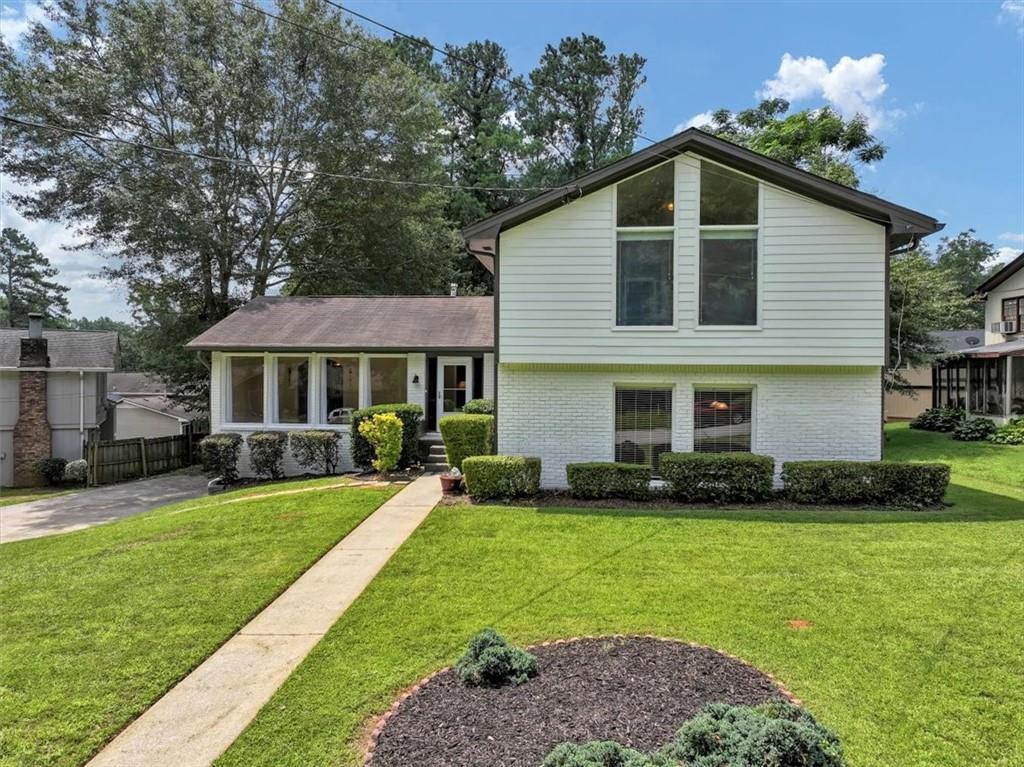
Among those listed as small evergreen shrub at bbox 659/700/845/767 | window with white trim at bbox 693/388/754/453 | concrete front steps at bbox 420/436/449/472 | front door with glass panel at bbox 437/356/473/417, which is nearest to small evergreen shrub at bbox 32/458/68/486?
concrete front steps at bbox 420/436/449/472

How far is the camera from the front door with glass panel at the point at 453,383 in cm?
1413

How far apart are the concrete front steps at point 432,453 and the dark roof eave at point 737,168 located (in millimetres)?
5246

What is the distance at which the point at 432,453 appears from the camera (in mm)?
13125

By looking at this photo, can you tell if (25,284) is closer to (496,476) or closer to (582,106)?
(582,106)

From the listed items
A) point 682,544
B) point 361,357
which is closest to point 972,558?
point 682,544

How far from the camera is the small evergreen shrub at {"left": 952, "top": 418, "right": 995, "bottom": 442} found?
1803cm

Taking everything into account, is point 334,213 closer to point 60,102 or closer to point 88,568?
point 60,102

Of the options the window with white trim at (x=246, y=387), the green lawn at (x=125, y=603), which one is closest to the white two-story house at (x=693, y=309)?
the green lawn at (x=125, y=603)

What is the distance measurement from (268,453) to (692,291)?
10232mm

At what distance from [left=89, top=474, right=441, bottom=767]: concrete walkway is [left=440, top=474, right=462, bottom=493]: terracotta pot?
2809 mm

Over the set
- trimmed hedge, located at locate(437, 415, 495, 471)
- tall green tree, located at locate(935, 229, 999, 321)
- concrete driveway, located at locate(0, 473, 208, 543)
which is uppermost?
tall green tree, located at locate(935, 229, 999, 321)

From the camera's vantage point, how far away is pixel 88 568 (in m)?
6.60

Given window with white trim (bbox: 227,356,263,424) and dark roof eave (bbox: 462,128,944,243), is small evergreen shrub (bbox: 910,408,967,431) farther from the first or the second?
window with white trim (bbox: 227,356,263,424)

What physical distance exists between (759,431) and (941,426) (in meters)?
15.8
